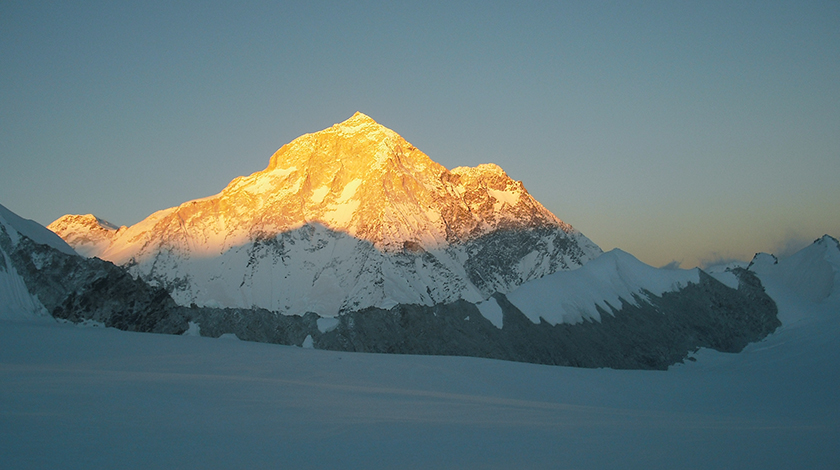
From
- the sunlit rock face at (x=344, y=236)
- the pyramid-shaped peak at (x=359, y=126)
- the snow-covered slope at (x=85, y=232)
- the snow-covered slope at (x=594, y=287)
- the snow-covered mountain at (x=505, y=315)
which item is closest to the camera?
the snow-covered mountain at (x=505, y=315)

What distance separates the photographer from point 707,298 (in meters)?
64.2

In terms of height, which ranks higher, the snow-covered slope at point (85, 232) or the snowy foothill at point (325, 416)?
the snow-covered slope at point (85, 232)

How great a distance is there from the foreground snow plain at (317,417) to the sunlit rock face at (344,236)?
11411 centimetres

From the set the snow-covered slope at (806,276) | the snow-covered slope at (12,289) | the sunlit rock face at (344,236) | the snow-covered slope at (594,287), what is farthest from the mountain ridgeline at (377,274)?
the snow-covered slope at (806,276)

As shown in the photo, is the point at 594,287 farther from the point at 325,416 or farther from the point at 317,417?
the point at 317,417

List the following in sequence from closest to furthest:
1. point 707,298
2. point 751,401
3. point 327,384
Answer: point 327,384
point 751,401
point 707,298

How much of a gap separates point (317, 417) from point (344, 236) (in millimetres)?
145610

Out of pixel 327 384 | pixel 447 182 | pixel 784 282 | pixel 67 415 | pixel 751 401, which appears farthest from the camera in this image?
pixel 447 182

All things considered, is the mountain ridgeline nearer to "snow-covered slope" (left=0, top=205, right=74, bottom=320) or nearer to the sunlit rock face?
"snow-covered slope" (left=0, top=205, right=74, bottom=320)

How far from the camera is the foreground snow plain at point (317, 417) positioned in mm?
9172

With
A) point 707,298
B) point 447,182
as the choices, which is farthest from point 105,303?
point 447,182

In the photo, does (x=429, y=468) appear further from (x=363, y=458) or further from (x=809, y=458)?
(x=809, y=458)

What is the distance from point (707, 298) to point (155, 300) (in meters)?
53.1

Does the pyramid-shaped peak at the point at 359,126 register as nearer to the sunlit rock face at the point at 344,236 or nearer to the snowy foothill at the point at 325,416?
the sunlit rock face at the point at 344,236
